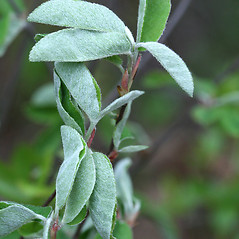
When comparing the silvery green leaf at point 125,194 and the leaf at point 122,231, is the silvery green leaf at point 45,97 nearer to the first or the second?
the silvery green leaf at point 125,194

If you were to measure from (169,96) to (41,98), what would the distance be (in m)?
1.57

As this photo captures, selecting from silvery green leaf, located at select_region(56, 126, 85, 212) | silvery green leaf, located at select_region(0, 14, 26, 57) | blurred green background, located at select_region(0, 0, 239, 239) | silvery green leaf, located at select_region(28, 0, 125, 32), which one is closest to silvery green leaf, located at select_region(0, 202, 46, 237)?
silvery green leaf, located at select_region(56, 126, 85, 212)

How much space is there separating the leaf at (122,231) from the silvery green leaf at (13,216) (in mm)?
217

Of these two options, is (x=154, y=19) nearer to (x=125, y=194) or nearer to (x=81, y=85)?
(x=81, y=85)

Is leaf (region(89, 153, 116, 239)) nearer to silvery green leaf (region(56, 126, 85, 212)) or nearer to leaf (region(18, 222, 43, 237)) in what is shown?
silvery green leaf (region(56, 126, 85, 212))

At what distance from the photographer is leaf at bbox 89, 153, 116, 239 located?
0.63m

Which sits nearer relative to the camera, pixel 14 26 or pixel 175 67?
pixel 175 67

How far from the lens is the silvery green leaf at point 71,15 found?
64 cm

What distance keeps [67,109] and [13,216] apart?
0.61 ft

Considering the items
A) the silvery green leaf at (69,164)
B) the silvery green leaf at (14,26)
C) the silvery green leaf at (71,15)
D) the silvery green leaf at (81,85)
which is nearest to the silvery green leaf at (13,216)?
the silvery green leaf at (69,164)

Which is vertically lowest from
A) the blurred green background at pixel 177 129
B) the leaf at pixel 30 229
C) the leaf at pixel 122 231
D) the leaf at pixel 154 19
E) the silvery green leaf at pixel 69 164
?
the blurred green background at pixel 177 129

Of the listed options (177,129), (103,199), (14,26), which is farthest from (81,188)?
(177,129)

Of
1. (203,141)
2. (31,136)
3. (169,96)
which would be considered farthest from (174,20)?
(31,136)

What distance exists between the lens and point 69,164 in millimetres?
616
